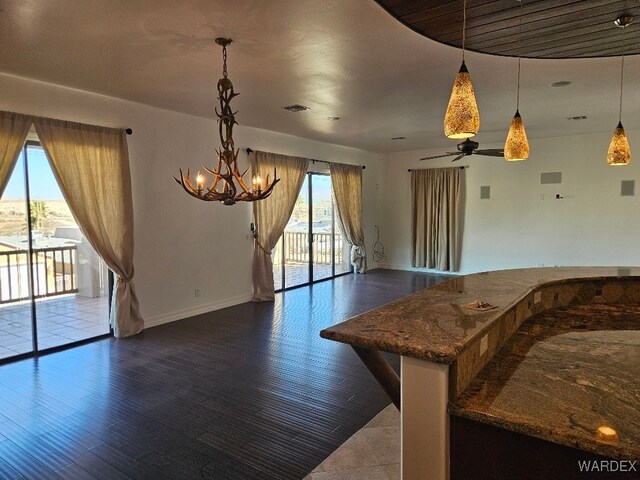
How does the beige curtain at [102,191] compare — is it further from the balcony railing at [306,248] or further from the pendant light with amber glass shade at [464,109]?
the pendant light with amber glass shade at [464,109]

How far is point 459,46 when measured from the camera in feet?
10.8

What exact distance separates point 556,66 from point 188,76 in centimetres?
335

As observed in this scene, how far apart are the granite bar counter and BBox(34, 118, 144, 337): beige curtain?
3881 millimetres

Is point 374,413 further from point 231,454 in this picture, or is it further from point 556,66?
point 556,66

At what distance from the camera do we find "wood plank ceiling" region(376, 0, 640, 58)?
262cm

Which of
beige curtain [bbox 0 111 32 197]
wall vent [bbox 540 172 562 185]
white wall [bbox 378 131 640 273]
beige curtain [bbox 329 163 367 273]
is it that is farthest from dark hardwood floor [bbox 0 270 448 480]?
wall vent [bbox 540 172 562 185]

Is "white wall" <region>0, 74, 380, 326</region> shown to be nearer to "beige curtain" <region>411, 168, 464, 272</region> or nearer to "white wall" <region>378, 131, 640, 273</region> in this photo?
"beige curtain" <region>411, 168, 464, 272</region>

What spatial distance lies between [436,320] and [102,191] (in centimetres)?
427

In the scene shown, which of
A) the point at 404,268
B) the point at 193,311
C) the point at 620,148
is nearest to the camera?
the point at 620,148

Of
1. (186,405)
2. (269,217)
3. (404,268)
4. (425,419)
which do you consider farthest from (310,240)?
(425,419)

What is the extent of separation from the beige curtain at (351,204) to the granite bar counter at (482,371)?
21.5 ft

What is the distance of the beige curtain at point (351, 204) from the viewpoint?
8609 mm

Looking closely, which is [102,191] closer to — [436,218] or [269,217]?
[269,217]

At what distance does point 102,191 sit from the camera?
472 centimetres
